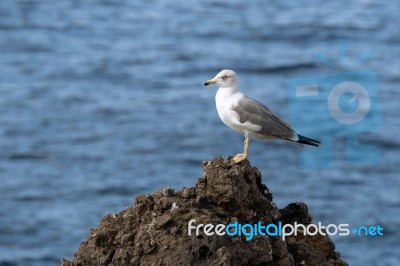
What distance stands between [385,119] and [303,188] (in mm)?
5935

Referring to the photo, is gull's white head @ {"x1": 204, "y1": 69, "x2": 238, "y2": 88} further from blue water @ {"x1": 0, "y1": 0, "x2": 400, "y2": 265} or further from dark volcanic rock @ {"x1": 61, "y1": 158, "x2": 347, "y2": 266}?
blue water @ {"x1": 0, "y1": 0, "x2": 400, "y2": 265}

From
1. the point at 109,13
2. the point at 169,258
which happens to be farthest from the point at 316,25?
the point at 169,258

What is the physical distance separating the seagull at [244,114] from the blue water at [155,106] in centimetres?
1603

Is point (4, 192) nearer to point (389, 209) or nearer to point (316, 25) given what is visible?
point (389, 209)

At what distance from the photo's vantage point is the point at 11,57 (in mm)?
47375

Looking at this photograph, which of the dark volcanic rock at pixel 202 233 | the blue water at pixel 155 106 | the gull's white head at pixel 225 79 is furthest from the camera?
the blue water at pixel 155 106

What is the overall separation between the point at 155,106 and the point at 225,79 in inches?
1125

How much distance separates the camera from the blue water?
31844 mm

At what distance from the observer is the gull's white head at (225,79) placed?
1175 cm

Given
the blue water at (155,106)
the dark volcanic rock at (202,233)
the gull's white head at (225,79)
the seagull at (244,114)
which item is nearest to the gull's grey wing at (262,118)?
the seagull at (244,114)

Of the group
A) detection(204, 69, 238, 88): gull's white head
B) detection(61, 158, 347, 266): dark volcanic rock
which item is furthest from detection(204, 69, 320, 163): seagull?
detection(61, 158, 347, 266): dark volcanic rock

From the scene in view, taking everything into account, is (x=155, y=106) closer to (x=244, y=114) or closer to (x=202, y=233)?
(x=244, y=114)

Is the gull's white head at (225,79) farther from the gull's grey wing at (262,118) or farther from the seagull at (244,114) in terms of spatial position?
the gull's grey wing at (262,118)

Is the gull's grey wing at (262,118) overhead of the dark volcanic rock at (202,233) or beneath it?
overhead
